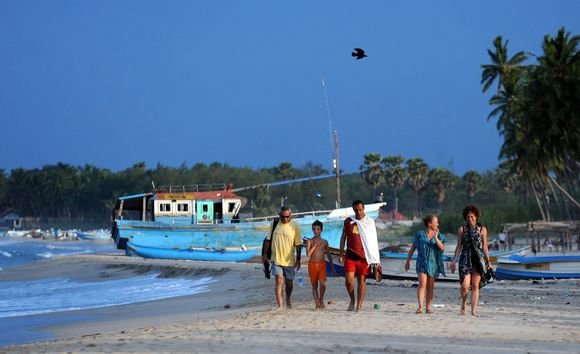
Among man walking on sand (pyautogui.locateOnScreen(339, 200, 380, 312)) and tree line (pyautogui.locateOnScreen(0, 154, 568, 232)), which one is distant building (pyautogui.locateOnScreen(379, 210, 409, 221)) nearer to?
tree line (pyautogui.locateOnScreen(0, 154, 568, 232))

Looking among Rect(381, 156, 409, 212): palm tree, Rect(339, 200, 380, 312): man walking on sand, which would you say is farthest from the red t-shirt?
Rect(381, 156, 409, 212): palm tree

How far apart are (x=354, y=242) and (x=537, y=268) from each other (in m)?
10.8

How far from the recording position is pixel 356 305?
547 inches

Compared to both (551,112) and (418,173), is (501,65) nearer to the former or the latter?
(551,112)

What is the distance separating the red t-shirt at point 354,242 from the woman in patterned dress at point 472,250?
1.37 m

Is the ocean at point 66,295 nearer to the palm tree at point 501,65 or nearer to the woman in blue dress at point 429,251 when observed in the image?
the woman in blue dress at point 429,251

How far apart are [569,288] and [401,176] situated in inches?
3128

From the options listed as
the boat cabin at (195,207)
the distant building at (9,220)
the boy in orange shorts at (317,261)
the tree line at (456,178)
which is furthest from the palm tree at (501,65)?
the distant building at (9,220)

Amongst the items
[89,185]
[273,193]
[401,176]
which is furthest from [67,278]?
[89,185]

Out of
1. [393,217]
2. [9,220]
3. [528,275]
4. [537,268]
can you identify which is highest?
[9,220]

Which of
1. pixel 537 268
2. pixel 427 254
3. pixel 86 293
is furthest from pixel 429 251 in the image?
pixel 86 293

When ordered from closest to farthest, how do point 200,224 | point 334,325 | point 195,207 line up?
1. point 334,325
2. point 200,224
3. point 195,207

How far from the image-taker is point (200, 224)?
43.6m

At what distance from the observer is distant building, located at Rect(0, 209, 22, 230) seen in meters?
148
